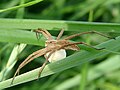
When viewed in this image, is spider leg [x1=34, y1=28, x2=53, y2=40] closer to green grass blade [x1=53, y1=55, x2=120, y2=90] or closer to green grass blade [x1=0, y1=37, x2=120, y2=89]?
green grass blade [x1=0, y1=37, x2=120, y2=89]

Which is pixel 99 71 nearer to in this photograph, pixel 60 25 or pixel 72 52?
pixel 72 52

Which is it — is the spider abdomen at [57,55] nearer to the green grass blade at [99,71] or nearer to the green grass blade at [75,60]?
the green grass blade at [75,60]

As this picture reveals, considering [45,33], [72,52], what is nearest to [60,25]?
[45,33]

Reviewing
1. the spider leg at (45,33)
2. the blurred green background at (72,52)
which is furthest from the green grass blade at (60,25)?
the blurred green background at (72,52)

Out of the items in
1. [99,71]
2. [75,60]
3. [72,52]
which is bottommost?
[99,71]

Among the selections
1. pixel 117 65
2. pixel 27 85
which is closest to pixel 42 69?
pixel 117 65

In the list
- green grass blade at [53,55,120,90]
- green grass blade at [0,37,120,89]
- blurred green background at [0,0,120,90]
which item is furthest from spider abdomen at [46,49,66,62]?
green grass blade at [53,55,120,90]

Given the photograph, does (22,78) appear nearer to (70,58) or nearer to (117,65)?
(70,58)
